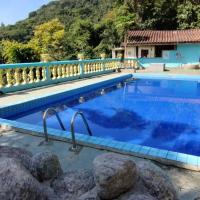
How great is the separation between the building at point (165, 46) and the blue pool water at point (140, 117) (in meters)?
15.2

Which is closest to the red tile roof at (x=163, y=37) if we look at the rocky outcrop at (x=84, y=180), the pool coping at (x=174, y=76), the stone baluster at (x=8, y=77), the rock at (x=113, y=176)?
the pool coping at (x=174, y=76)

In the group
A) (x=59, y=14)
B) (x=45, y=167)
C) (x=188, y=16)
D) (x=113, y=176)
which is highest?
(x=59, y=14)

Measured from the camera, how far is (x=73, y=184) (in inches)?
93.4

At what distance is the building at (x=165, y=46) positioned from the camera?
2702 cm

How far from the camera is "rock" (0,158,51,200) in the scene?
1840mm

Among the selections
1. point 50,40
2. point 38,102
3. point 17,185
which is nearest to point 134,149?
point 17,185

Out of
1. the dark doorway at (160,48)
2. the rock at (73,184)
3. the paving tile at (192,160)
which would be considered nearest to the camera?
the rock at (73,184)

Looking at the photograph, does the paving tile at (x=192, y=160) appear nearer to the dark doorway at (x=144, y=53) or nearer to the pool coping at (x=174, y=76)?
the pool coping at (x=174, y=76)

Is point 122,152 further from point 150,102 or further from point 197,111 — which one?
point 150,102

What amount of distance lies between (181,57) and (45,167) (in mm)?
26938

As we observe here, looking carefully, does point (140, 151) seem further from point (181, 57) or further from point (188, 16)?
point (188, 16)

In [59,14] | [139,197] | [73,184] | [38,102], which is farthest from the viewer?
[59,14]

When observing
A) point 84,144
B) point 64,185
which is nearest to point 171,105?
point 84,144

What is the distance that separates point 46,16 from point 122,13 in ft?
130
